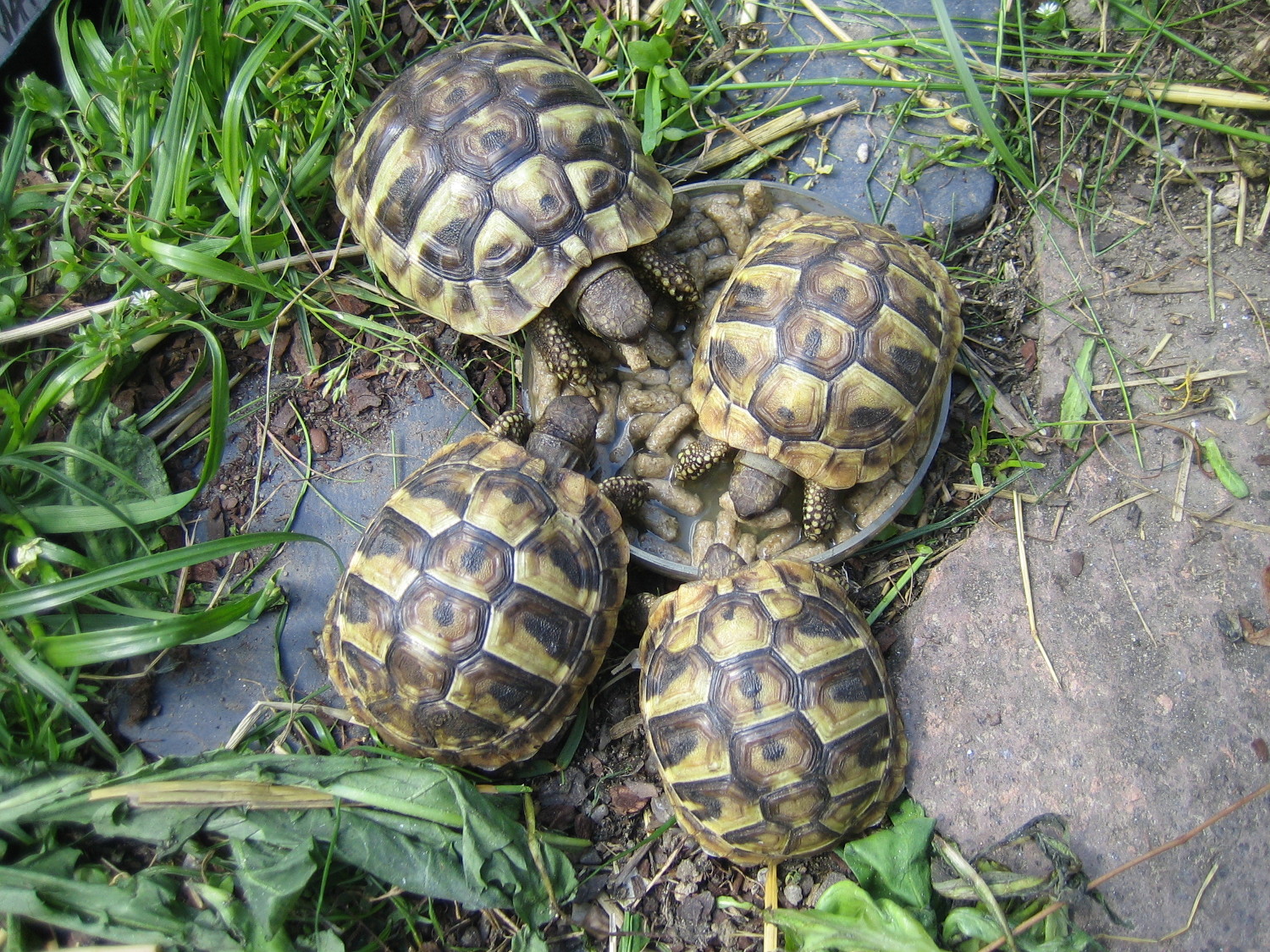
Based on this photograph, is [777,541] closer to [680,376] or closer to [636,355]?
[680,376]

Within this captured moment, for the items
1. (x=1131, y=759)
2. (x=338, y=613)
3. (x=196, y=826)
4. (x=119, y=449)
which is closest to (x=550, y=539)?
(x=338, y=613)

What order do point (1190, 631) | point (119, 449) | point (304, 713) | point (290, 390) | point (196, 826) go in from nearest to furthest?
point (196, 826) < point (1190, 631) < point (304, 713) < point (119, 449) < point (290, 390)

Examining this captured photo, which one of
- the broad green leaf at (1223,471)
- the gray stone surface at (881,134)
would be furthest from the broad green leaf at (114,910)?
the broad green leaf at (1223,471)

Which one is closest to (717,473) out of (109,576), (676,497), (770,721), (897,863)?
(676,497)

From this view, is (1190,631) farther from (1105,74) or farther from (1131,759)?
(1105,74)

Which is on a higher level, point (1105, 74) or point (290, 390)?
point (1105, 74)

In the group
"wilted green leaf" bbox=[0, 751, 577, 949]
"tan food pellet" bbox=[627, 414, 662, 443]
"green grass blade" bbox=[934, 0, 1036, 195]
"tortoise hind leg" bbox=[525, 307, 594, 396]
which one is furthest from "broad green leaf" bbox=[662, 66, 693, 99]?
"wilted green leaf" bbox=[0, 751, 577, 949]

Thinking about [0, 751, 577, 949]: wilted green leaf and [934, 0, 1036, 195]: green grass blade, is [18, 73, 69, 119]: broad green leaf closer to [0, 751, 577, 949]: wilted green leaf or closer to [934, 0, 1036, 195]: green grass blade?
[0, 751, 577, 949]: wilted green leaf
